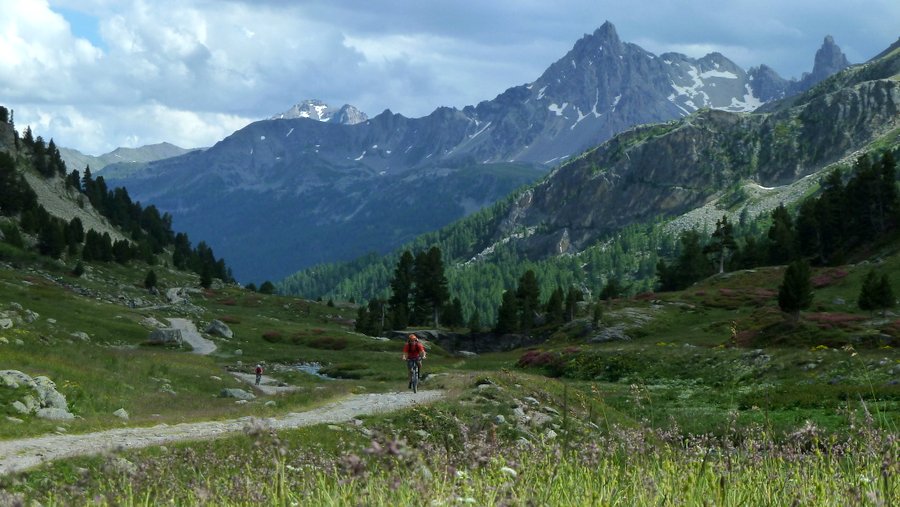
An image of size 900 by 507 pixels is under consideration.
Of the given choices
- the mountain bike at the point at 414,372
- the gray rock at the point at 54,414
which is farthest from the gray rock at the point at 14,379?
the mountain bike at the point at 414,372

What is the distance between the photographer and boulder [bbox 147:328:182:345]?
6931cm

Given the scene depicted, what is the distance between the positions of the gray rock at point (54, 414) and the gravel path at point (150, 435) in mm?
2666

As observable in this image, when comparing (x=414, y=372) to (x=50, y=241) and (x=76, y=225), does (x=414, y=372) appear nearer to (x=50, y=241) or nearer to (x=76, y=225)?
(x=50, y=241)

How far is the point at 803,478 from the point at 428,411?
20145 mm

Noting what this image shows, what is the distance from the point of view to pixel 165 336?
69.8 meters

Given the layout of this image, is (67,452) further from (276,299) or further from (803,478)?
(276,299)

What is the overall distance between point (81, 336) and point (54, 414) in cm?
3819

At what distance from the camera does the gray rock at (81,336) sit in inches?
2236

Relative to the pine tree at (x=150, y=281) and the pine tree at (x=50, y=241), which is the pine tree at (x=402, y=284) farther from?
the pine tree at (x=50, y=241)

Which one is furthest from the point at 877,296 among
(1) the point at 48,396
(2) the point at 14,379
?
(2) the point at 14,379

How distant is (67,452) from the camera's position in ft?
59.0

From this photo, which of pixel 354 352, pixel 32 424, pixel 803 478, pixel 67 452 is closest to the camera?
pixel 803 478

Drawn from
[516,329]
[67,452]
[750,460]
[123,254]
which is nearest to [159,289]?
[123,254]

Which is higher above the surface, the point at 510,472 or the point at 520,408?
the point at 510,472
